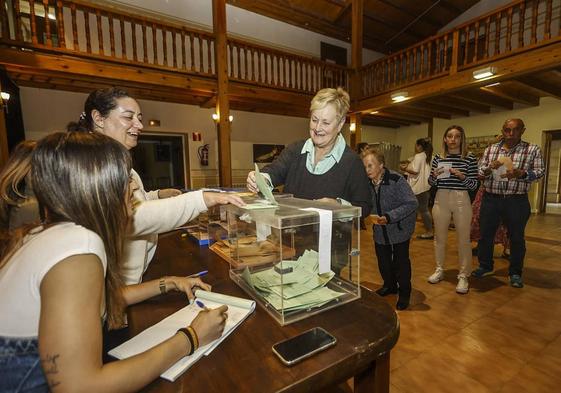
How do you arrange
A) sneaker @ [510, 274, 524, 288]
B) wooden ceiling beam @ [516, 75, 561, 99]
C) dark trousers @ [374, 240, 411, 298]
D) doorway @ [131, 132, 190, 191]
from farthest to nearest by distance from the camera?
doorway @ [131, 132, 190, 191] < wooden ceiling beam @ [516, 75, 561, 99] < sneaker @ [510, 274, 524, 288] < dark trousers @ [374, 240, 411, 298]

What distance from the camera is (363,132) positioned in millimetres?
9766

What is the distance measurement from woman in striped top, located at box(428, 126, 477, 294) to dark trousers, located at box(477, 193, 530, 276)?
513 millimetres

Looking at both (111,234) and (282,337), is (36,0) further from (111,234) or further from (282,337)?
(282,337)

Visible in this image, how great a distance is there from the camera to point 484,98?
661 cm

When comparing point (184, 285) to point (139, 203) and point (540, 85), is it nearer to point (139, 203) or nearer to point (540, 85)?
point (139, 203)

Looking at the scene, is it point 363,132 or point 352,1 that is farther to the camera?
point 363,132

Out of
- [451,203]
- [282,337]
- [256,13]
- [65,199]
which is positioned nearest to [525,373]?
[451,203]

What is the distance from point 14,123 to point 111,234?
19.4ft

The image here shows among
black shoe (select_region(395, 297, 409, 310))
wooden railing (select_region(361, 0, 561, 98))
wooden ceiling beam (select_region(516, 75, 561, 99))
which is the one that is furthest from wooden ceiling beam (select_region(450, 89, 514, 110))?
black shoe (select_region(395, 297, 409, 310))

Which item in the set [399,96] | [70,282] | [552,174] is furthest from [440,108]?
[70,282]

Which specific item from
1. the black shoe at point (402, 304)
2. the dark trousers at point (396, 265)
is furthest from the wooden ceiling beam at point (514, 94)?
the black shoe at point (402, 304)

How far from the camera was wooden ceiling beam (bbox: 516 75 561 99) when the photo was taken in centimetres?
510

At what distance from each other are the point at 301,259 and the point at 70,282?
62 cm

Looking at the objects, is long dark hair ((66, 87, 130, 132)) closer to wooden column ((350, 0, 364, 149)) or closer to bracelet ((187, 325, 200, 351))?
bracelet ((187, 325, 200, 351))
